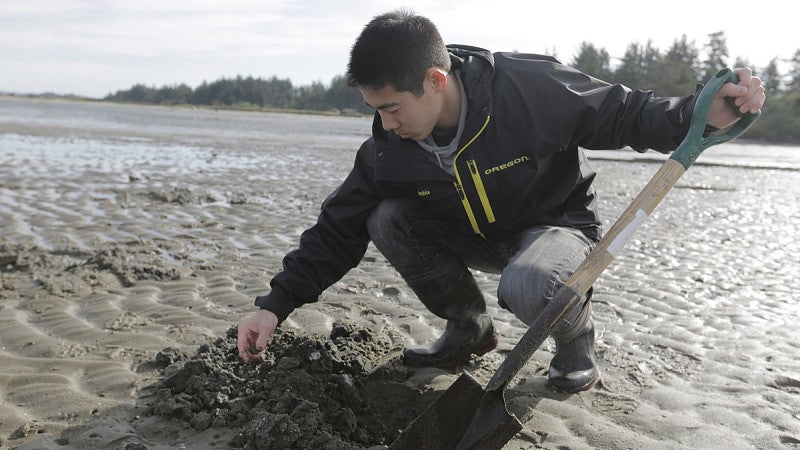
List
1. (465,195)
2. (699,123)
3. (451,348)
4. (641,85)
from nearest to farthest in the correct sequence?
1. (699,123)
2. (465,195)
3. (451,348)
4. (641,85)

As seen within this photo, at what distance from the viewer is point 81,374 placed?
3.08m

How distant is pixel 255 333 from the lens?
274 centimetres

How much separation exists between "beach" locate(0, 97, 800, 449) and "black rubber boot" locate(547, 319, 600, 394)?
0.05 metres

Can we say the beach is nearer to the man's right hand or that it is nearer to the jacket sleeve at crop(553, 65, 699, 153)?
the man's right hand

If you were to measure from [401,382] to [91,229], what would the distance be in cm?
400

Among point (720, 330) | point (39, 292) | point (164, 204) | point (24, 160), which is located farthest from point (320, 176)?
point (720, 330)

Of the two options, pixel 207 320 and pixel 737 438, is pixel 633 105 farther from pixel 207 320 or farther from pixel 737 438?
pixel 207 320

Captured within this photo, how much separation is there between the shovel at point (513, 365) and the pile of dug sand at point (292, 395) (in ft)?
1.06

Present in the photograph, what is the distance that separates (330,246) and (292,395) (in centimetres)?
67

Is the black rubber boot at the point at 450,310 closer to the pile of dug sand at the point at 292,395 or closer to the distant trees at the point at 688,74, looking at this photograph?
the pile of dug sand at the point at 292,395

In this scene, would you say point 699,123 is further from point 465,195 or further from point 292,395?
point 292,395

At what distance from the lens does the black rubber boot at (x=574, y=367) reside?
3037 mm

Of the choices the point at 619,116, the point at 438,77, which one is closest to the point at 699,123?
the point at 619,116

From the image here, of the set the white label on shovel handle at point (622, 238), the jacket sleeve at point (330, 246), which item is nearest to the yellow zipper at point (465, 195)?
the jacket sleeve at point (330, 246)
